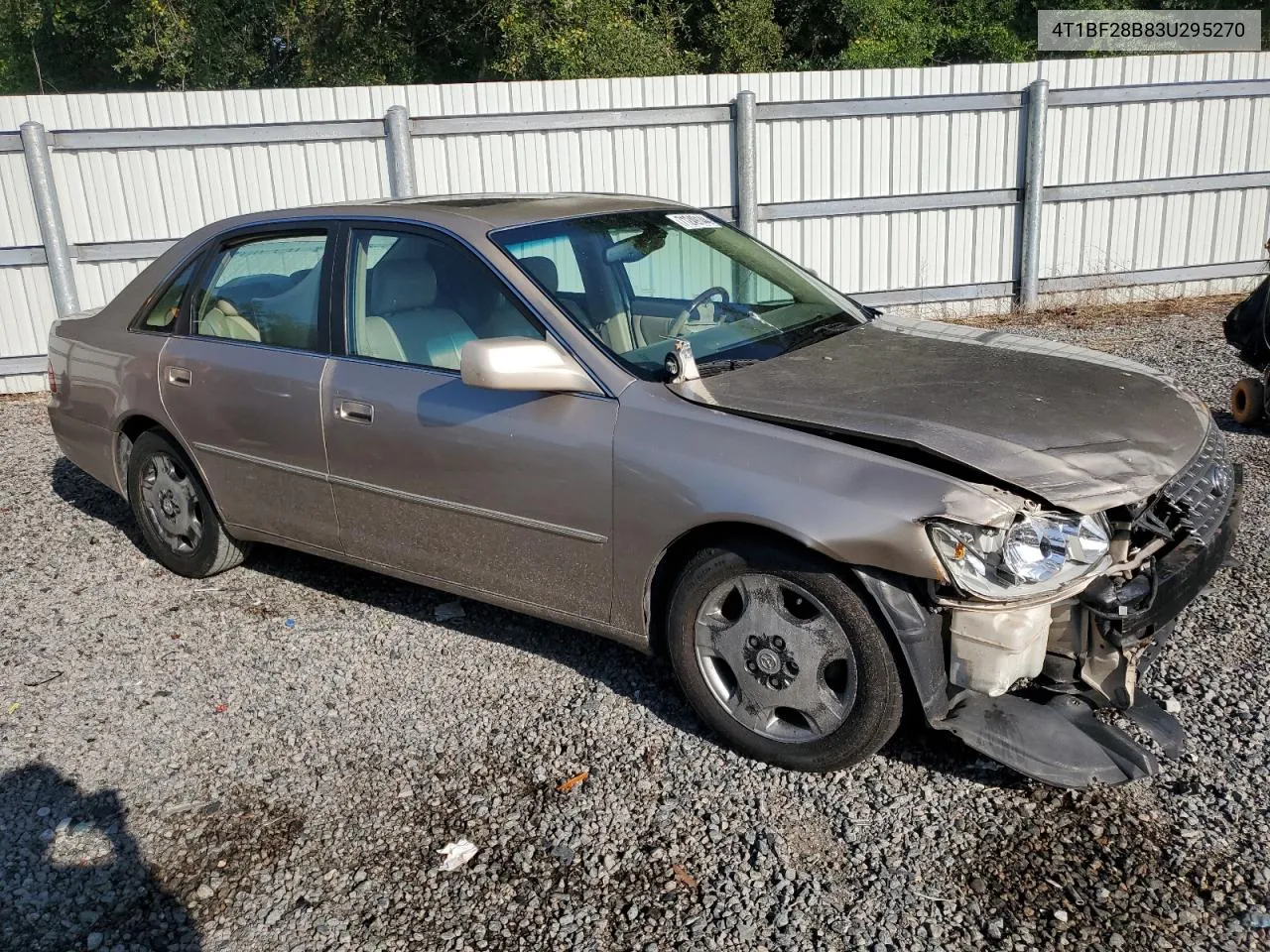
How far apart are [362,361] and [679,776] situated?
197 centimetres

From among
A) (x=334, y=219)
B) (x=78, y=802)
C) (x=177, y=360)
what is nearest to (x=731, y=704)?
(x=78, y=802)

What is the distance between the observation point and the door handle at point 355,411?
4.15 m

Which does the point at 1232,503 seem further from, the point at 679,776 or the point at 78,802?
the point at 78,802

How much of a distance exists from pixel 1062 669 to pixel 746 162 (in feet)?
24.5

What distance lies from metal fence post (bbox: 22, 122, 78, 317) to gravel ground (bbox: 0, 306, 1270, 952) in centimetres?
553

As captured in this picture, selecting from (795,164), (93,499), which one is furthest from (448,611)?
(795,164)

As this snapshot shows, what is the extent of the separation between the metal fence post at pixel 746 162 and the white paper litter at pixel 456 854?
Result: 7455 millimetres

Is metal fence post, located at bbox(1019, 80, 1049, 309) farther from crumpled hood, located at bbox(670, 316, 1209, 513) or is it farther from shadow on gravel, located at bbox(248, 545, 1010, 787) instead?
shadow on gravel, located at bbox(248, 545, 1010, 787)

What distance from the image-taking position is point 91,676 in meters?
4.40

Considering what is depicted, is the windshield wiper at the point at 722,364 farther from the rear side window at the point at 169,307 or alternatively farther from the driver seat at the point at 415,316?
the rear side window at the point at 169,307

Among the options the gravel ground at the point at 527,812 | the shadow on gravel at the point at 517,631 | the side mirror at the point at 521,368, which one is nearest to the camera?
the gravel ground at the point at 527,812

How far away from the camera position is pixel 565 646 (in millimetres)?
4445

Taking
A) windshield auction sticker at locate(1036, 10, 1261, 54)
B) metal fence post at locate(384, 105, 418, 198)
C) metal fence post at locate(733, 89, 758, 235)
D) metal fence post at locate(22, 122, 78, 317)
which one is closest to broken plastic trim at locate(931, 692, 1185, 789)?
metal fence post at locate(733, 89, 758, 235)

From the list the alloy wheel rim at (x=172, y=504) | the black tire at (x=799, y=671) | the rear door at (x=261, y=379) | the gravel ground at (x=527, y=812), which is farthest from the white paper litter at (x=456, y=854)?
the alloy wheel rim at (x=172, y=504)
